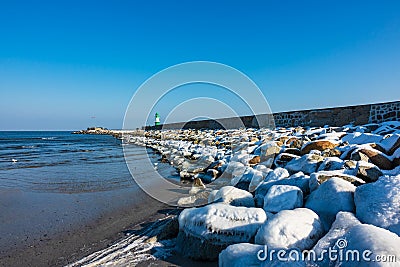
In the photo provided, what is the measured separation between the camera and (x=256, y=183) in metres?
3.29

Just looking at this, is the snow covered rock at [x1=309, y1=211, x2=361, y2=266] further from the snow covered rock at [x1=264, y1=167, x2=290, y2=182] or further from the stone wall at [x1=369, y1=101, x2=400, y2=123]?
the stone wall at [x1=369, y1=101, x2=400, y2=123]

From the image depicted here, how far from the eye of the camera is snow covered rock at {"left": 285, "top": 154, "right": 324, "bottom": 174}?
326 cm

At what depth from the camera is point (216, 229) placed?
1.94 metres

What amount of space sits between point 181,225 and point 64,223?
162cm

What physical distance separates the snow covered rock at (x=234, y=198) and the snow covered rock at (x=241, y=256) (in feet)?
3.15

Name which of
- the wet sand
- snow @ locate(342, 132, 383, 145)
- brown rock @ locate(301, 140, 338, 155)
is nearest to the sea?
the wet sand

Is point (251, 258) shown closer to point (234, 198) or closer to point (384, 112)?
point (234, 198)

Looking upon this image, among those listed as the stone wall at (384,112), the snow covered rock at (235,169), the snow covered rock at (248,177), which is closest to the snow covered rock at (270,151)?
the snow covered rock at (235,169)

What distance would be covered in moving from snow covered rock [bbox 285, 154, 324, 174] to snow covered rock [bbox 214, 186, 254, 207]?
108cm

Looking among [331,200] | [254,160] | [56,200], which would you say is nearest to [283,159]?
[254,160]

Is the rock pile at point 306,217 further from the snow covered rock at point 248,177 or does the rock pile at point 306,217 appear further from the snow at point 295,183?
the snow covered rock at point 248,177

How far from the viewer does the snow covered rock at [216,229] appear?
1887 mm

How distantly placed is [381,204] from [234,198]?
1.23 metres

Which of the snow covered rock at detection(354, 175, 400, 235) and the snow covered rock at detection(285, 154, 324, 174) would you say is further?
the snow covered rock at detection(285, 154, 324, 174)
